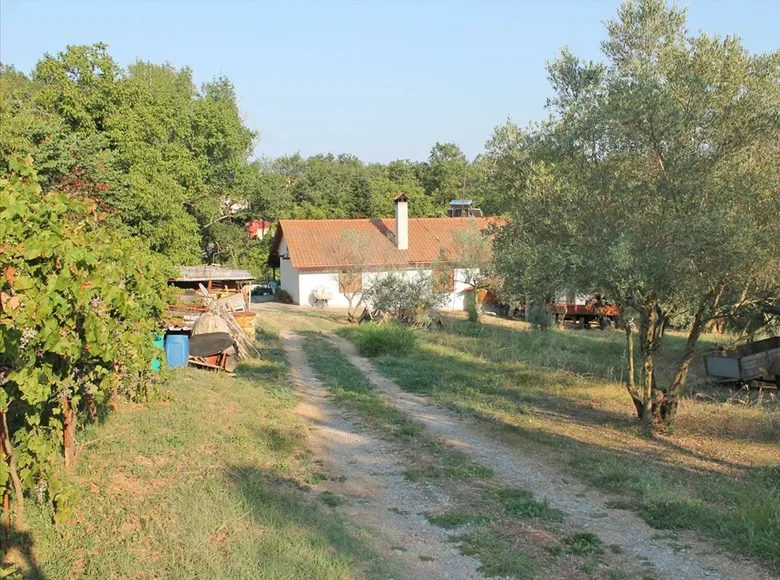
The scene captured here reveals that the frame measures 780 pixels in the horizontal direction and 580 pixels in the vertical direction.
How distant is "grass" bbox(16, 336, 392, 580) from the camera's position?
17.1 feet

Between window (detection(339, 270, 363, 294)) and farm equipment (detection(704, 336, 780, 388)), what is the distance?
1918 cm

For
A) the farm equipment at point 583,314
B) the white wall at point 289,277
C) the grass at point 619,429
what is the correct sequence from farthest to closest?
the white wall at point 289,277 → the farm equipment at point 583,314 → the grass at point 619,429

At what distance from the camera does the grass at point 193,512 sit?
17.1ft

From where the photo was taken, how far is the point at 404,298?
26.0m

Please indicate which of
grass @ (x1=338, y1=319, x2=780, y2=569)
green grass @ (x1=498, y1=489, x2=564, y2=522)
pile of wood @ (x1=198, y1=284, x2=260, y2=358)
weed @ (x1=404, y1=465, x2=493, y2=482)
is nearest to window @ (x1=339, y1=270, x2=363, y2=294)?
grass @ (x1=338, y1=319, x2=780, y2=569)

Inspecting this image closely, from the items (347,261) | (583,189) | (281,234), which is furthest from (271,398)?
(281,234)

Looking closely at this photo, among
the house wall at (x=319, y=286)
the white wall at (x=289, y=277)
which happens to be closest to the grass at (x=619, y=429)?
the house wall at (x=319, y=286)

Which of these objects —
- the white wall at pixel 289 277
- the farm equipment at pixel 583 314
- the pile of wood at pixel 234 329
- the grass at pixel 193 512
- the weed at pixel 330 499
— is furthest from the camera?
the white wall at pixel 289 277

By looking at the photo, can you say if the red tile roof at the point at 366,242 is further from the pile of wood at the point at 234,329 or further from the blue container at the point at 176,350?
the blue container at the point at 176,350

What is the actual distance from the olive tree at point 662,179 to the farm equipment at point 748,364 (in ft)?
18.3

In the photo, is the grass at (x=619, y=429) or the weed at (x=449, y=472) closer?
the grass at (x=619, y=429)

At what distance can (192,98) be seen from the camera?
4212cm

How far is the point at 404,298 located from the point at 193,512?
20122 millimetres

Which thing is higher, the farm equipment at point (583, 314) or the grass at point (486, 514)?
the farm equipment at point (583, 314)
